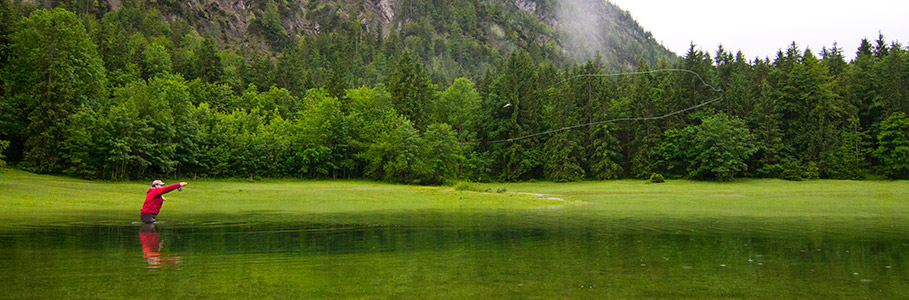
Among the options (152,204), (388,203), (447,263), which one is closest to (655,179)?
(388,203)

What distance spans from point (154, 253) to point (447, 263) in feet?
21.5

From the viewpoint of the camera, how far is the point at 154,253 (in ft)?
40.9

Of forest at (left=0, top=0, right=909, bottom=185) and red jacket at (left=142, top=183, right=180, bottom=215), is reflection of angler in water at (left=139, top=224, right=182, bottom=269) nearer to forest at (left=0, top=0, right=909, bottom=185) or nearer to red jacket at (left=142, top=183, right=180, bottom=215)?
red jacket at (left=142, top=183, right=180, bottom=215)

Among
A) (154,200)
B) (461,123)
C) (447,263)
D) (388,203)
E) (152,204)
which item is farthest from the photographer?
(461,123)

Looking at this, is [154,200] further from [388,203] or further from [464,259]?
[388,203]

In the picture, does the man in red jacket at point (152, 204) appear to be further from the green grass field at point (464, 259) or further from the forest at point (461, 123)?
the forest at point (461, 123)

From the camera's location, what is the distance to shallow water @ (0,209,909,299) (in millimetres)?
8469

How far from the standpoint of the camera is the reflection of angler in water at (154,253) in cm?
1082

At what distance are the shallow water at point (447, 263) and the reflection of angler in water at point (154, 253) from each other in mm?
36

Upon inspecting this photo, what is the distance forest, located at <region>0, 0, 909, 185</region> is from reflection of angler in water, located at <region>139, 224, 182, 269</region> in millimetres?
45459

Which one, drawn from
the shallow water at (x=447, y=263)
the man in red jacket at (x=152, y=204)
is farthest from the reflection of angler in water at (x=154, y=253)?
the man in red jacket at (x=152, y=204)

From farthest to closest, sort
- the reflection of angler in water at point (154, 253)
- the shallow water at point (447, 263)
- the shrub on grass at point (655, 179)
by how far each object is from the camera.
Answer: the shrub on grass at point (655, 179)
the reflection of angler in water at point (154, 253)
the shallow water at point (447, 263)

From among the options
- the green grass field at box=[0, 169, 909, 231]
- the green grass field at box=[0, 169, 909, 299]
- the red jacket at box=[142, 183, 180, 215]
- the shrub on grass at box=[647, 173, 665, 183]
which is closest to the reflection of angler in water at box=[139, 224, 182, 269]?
the green grass field at box=[0, 169, 909, 299]

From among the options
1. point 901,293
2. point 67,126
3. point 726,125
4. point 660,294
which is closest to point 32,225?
point 660,294
